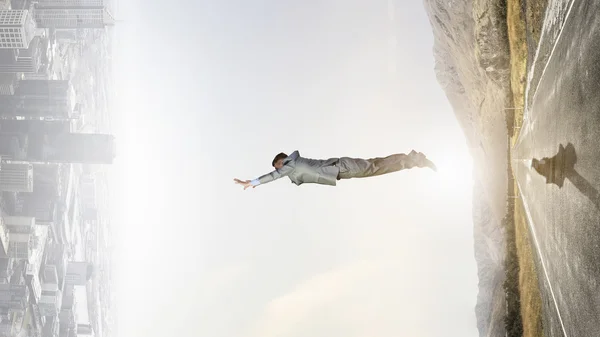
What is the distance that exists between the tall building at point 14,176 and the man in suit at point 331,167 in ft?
606

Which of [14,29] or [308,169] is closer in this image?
[308,169]

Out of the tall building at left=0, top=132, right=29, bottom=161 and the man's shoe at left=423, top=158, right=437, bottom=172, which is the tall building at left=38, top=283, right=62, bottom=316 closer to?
the tall building at left=0, top=132, right=29, bottom=161

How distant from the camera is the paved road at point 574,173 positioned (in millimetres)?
4082

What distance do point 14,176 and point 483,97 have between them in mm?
185573

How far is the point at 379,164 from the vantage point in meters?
10.4

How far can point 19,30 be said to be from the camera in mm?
170000

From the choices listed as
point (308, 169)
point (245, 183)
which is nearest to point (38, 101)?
point (245, 183)

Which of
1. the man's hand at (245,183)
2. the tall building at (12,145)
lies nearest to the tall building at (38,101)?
the tall building at (12,145)

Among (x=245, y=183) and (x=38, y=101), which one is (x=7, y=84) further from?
(x=245, y=183)

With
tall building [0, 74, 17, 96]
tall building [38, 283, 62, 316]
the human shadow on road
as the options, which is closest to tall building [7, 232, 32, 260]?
tall building [38, 283, 62, 316]

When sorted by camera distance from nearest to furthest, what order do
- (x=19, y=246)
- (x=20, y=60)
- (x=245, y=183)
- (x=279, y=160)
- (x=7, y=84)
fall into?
1. (x=279, y=160)
2. (x=245, y=183)
3. (x=19, y=246)
4. (x=7, y=84)
5. (x=20, y=60)

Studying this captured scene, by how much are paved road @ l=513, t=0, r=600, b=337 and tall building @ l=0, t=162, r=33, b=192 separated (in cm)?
19010

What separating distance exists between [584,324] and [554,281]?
2.29 meters

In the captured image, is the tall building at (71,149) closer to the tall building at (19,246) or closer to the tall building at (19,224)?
→ the tall building at (19,224)
